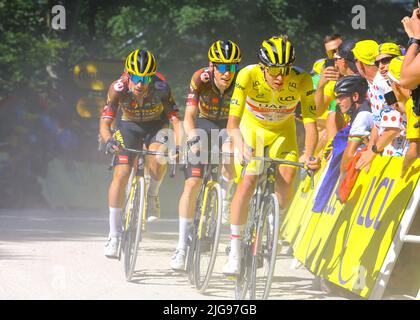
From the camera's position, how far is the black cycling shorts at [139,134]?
982 cm

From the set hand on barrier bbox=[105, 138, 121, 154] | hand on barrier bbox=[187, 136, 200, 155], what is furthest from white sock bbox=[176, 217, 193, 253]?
hand on barrier bbox=[105, 138, 121, 154]

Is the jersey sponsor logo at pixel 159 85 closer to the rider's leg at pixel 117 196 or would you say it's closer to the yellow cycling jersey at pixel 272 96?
the rider's leg at pixel 117 196

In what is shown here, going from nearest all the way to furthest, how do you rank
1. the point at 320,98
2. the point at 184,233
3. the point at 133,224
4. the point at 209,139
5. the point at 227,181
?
the point at 184,233 → the point at 133,224 → the point at 209,139 → the point at 320,98 → the point at 227,181

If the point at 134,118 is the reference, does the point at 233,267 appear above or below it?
below

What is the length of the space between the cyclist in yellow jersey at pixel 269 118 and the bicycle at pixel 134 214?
94 cm

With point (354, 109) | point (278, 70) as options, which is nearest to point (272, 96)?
point (278, 70)

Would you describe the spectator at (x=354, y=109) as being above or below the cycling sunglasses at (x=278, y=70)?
below

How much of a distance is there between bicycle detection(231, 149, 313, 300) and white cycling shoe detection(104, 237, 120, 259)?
1.92 meters

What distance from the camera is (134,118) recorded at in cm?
984

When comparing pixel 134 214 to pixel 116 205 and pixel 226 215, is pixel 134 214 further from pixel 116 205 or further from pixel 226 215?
pixel 226 215

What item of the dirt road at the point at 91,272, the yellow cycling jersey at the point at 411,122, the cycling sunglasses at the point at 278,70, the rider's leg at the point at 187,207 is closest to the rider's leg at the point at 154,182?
the dirt road at the point at 91,272

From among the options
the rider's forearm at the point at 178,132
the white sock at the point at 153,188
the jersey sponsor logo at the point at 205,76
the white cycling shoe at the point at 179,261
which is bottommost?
the white cycling shoe at the point at 179,261

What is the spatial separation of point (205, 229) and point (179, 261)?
43 cm
